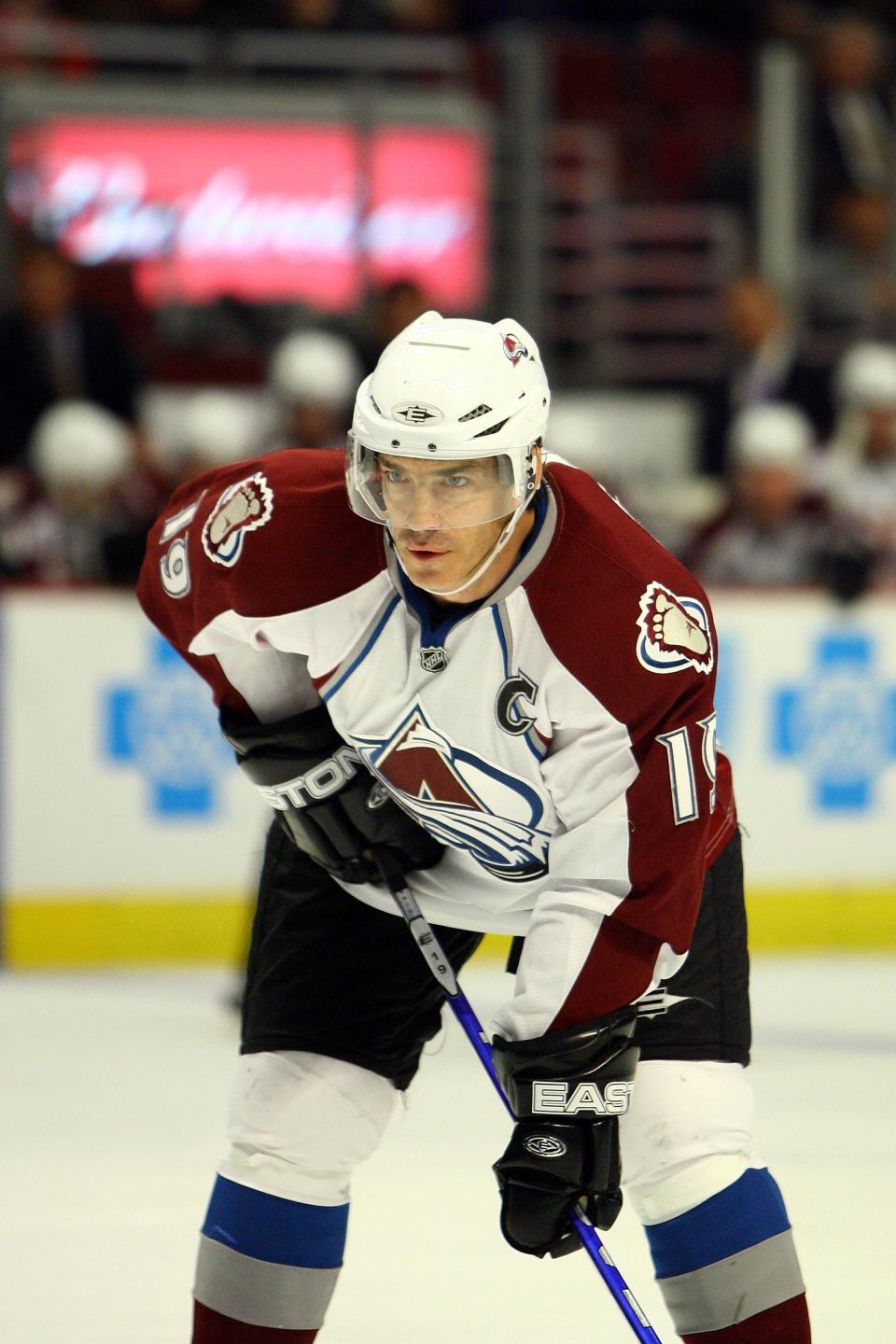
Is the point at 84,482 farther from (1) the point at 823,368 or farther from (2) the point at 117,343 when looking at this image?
(1) the point at 823,368

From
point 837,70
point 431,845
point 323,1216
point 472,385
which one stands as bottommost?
point 323,1216

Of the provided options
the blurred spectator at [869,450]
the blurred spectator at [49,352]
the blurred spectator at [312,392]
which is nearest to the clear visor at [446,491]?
the blurred spectator at [312,392]

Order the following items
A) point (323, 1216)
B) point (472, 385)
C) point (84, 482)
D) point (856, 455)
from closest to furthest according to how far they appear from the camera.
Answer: point (472, 385), point (323, 1216), point (84, 482), point (856, 455)

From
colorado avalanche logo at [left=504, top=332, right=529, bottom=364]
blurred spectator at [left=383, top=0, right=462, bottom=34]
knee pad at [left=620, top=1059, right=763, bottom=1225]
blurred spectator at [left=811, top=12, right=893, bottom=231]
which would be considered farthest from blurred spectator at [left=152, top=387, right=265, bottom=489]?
knee pad at [left=620, top=1059, right=763, bottom=1225]

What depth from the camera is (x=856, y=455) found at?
6.30 meters

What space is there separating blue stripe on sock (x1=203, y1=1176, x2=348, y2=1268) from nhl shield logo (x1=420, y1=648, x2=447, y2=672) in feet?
1.76

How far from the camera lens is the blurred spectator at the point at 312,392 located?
565 cm

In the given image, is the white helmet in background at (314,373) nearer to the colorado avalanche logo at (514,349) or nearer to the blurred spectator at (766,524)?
the blurred spectator at (766,524)

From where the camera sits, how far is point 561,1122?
2.00 m

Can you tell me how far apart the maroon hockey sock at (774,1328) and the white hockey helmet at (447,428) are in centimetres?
78

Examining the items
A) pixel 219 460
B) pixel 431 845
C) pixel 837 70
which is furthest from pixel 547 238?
pixel 431 845

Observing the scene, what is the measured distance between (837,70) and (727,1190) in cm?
631

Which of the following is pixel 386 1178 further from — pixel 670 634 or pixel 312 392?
pixel 312 392

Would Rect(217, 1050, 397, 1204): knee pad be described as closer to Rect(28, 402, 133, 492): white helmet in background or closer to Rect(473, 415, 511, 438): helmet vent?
Rect(473, 415, 511, 438): helmet vent
